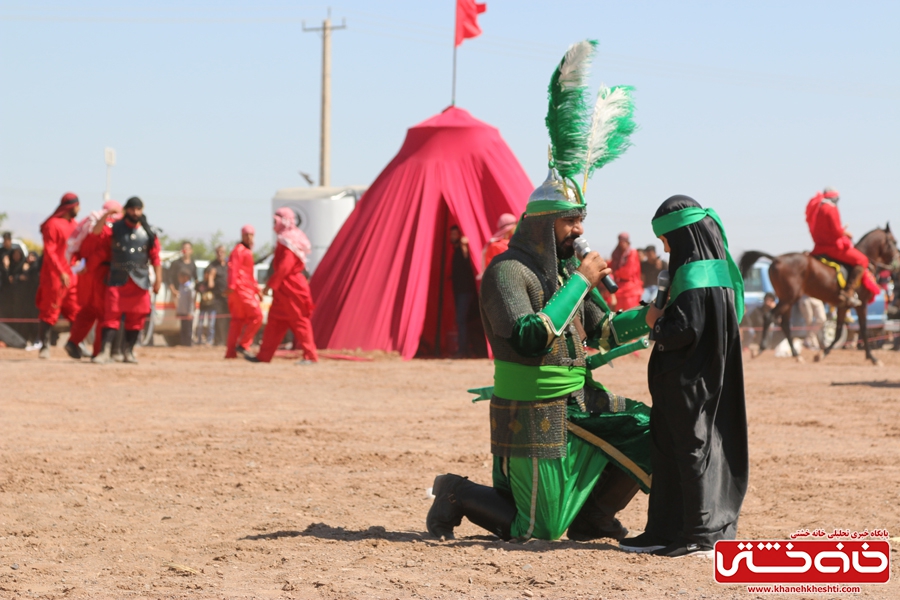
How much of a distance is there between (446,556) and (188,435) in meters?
3.84

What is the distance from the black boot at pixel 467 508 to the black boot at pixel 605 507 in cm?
31

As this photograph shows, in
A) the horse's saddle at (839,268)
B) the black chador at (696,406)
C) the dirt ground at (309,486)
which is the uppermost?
the horse's saddle at (839,268)

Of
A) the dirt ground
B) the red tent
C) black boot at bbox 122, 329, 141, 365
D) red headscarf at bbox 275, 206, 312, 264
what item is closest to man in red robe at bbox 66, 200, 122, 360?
black boot at bbox 122, 329, 141, 365

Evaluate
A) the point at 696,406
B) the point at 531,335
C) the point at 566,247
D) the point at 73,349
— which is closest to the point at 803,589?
the point at 696,406

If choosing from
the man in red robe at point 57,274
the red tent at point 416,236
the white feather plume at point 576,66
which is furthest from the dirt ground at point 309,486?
the red tent at point 416,236

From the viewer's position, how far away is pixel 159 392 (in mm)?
10328

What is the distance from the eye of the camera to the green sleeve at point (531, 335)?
423cm

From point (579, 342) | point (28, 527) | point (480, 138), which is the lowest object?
point (28, 527)

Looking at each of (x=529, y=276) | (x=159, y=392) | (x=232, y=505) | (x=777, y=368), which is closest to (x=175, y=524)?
(x=232, y=505)

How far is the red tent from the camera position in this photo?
48.6 feet

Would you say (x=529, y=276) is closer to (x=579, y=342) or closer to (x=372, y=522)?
(x=579, y=342)

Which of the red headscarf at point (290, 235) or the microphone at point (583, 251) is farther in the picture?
the red headscarf at point (290, 235)

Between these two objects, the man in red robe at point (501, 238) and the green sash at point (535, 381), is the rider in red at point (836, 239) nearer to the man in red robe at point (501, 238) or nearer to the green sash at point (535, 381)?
the man in red robe at point (501, 238)

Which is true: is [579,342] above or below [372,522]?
above
